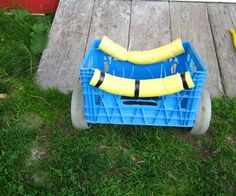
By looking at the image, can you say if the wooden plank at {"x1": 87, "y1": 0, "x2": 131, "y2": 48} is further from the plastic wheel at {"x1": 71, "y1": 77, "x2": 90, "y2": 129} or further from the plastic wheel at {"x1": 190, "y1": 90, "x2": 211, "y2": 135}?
the plastic wheel at {"x1": 190, "y1": 90, "x2": 211, "y2": 135}

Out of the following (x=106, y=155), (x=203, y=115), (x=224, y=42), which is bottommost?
(x=106, y=155)

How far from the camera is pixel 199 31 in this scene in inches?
137

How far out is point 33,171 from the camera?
2.45 meters

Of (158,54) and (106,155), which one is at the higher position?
(158,54)

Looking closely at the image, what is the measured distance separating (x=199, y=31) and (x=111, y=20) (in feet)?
2.79

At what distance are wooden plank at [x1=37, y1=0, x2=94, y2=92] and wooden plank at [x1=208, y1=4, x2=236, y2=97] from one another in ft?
3.98

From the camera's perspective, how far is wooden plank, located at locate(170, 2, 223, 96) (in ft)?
10.1

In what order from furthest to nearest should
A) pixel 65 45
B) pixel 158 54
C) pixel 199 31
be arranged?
pixel 199 31 → pixel 65 45 → pixel 158 54

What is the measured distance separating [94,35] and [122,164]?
4.70ft

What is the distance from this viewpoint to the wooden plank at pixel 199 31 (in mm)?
3066

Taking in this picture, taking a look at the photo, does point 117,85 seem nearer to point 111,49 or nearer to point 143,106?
point 143,106

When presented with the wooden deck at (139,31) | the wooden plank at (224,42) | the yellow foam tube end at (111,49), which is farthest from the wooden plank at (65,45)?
the wooden plank at (224,42)

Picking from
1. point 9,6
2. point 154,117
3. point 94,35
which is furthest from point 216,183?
point 9,6

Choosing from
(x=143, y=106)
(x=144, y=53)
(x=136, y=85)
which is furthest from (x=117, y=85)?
(x=144, y=53)
